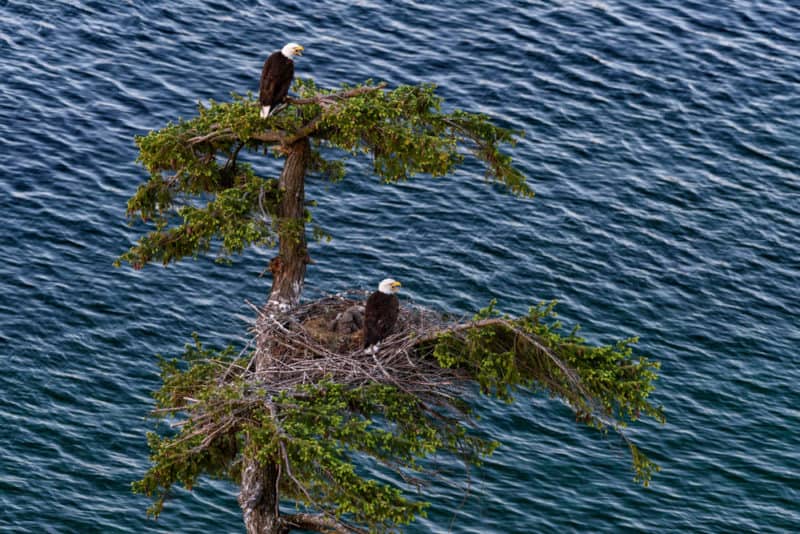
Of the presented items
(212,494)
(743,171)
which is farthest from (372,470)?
(743,171)

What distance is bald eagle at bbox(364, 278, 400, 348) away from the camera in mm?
20172

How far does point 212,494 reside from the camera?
110 feet

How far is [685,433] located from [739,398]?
8.34 feet

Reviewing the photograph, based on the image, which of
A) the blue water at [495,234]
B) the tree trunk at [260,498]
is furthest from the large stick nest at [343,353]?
the blue water at [495,234]

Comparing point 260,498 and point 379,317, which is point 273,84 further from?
point 260,498

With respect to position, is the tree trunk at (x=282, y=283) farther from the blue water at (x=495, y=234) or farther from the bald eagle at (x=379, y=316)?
the blue water at (x=495, y=234)

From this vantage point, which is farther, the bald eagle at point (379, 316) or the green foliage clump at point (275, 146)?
the bald eagle at point (379, 316)

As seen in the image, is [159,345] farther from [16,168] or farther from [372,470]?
[16,168]

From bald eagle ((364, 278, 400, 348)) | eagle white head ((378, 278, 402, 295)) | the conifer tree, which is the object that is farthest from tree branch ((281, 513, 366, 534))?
eagle white head ((378, 278, 402, 295))

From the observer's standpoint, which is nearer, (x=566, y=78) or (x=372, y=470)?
(x=372, y=470)

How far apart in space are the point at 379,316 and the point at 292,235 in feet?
6.37

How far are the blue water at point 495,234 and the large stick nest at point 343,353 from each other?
599cm

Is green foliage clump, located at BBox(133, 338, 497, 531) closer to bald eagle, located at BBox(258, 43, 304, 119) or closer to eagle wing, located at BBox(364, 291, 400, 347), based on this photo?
eagle wing, located at BBox(364, 291, 400, 347)

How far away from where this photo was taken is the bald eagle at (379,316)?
20172mm
